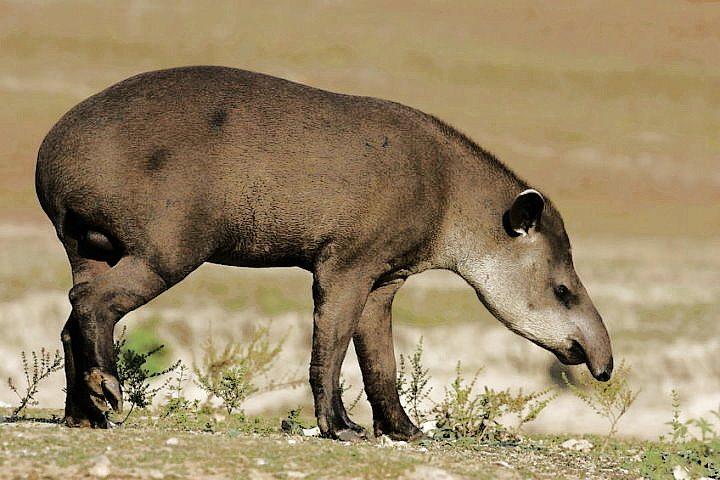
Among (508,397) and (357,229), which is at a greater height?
(357,229)

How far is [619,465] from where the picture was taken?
10.4 metres

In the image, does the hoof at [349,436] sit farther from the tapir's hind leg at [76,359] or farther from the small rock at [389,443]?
the tapir's hind leg at [76,359]

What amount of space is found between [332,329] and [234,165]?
1611 mm

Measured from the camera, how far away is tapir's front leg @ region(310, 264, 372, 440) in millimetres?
9812

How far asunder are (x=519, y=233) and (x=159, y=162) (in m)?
3.31

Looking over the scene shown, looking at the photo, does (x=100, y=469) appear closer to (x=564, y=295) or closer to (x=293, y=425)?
(x=293, y=425)

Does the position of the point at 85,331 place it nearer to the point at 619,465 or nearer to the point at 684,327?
the point at 619,465

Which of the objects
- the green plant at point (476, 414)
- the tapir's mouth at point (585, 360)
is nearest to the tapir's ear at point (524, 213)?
the tapir's mouth at point (585, 360)

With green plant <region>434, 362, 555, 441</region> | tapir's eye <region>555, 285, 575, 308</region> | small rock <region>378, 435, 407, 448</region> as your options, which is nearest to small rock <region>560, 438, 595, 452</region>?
green plant <region>434, 362, 555, 441</region>

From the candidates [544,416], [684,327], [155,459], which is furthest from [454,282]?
[155,459]

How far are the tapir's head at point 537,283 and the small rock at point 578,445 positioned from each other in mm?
1017

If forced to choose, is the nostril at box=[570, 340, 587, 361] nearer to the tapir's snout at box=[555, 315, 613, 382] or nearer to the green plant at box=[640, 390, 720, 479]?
the tapir's snout at box=[555, 315, 613, 382]

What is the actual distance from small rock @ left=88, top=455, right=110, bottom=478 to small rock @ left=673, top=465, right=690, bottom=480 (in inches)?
176

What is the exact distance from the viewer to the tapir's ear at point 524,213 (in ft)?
34.0
